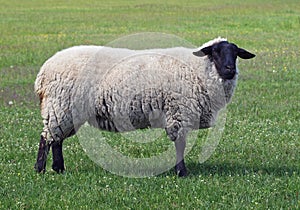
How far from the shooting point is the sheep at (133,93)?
8406 mm

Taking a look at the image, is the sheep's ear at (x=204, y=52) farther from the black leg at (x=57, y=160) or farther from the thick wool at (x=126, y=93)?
the black leg at (x=57, y=160)

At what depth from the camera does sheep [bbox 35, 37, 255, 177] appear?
8406mm

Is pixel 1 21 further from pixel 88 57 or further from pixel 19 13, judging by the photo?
pixel 88 57

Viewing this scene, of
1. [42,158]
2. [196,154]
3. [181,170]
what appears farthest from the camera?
[196,154]

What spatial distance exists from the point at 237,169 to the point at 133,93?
165 cm

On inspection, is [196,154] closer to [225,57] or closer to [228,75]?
[228,75]

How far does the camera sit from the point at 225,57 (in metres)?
8.45

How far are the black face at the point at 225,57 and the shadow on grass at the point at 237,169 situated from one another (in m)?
1.17

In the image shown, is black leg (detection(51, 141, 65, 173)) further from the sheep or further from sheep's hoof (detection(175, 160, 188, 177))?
sheep's hoof (detection(175, 160, 188, 177))

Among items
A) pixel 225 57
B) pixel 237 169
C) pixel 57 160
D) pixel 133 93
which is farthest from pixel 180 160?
pixel 57 160

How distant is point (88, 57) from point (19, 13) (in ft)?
105

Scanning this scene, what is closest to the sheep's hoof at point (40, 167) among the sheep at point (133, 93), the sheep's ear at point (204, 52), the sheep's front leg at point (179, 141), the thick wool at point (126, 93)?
the sheep at point (133, 93)

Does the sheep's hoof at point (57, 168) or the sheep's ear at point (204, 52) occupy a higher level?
the sheep's ear at point (204, 52)

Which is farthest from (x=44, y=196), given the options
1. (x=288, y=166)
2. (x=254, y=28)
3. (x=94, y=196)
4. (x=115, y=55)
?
(x=254, y=28)
